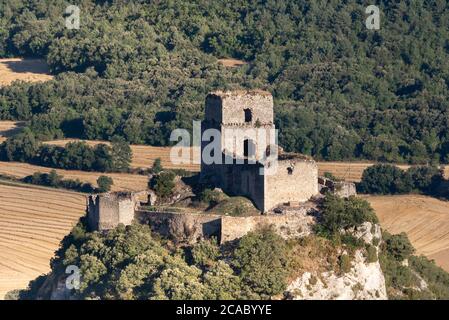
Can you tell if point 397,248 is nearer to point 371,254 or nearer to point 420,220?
point 371,254

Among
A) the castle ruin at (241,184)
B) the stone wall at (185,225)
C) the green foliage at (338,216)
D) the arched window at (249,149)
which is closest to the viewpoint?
the stone wall at (185,225)

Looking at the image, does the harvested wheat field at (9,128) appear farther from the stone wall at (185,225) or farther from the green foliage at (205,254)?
the green foliage at (205,254)

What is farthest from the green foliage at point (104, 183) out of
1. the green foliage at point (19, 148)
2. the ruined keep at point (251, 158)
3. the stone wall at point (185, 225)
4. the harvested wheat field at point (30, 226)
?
the stone wall at point (185, 225)

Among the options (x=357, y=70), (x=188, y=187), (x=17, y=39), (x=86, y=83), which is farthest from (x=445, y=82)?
(x=188, y=187)

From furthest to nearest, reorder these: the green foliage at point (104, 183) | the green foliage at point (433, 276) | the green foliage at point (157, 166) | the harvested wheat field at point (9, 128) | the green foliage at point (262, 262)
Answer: the harvested wheat field at point (9, 128), the green foliage at point (157, 166), the green foliage at point (104, 183), the green foliage at point (433, 276), the green foliage at point (262, 262)

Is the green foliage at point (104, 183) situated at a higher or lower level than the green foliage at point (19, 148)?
lower
